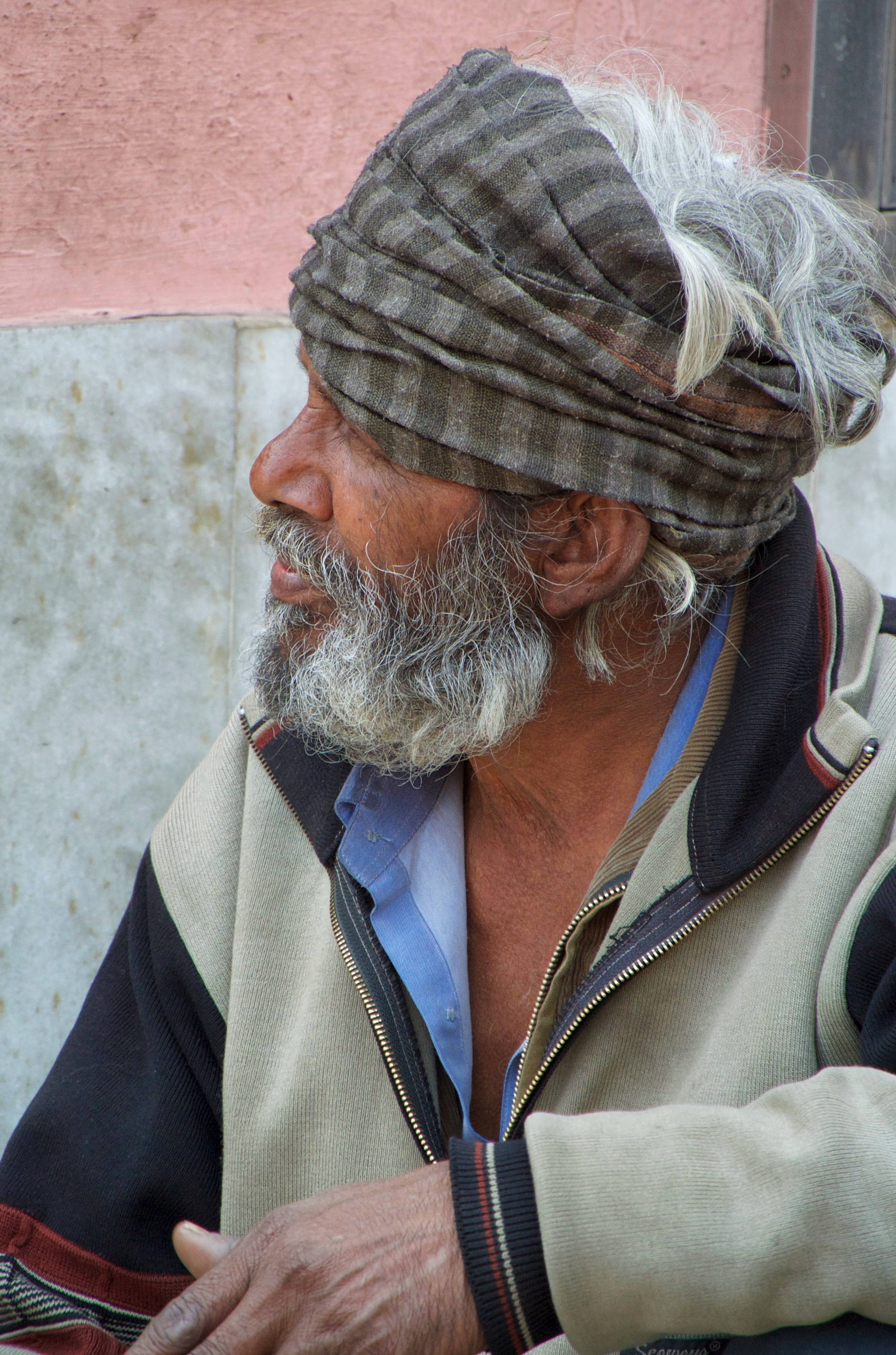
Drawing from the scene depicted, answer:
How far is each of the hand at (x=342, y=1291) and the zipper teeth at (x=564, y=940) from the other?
43 cm

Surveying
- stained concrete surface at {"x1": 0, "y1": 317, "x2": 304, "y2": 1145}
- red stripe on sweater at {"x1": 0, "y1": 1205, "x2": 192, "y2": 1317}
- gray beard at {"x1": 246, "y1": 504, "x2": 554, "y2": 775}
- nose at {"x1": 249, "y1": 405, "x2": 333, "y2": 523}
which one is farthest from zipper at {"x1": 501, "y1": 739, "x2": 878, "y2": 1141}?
stained concrete surface at {"x1": 0, "y1": 317, "x2": 304, "y2": 1145}

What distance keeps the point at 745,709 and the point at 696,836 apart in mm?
207

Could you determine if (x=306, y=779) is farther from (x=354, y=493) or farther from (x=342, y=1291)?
(x=342, y=1291)

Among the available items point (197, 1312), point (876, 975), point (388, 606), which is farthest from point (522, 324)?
point (197, 1312)

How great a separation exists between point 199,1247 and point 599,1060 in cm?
60

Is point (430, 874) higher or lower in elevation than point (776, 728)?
lower

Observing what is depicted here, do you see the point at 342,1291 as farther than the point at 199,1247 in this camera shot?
No

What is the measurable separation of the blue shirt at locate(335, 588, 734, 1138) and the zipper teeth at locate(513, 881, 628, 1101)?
8 centimetres

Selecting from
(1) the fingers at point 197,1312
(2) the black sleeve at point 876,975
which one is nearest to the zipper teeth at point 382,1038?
(1) the fingers at point 197,1312

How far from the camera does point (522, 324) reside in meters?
1.72

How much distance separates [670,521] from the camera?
185 cm

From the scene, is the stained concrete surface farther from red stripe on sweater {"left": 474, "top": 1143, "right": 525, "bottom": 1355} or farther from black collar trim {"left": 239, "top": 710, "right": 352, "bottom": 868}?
red stripe on sweater {"left": 474, "top": 1143, "right": 525, "bottom": 1355}

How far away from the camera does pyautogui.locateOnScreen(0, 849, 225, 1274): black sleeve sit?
6.19ft

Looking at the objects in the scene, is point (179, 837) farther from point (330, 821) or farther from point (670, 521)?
point (670, 521)
